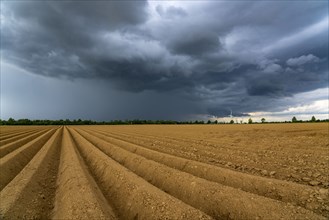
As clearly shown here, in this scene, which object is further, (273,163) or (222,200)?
(273,163)

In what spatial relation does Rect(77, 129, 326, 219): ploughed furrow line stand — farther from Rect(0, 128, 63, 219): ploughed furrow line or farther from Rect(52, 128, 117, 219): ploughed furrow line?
Rect(0, 128, 63, 219): ploughed furrow line

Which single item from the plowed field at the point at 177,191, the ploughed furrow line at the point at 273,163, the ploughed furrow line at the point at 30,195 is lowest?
the ploughed furrow line at the point at 30,195

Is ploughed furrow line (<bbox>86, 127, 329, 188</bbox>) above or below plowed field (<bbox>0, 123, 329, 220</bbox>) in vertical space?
above

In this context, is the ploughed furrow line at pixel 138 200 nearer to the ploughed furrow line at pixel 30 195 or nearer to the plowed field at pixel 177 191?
the plowed field at pixel 177 191

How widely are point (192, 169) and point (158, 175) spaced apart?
146cm

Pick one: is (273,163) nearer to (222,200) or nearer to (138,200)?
(222,200)

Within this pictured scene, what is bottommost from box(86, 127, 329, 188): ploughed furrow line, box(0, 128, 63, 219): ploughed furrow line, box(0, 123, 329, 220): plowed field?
box(0, 128, 63, 219): ploughed furrow line

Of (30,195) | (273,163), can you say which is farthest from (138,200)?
(273,163)

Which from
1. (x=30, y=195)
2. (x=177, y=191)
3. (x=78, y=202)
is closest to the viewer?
(x=78, y=202)

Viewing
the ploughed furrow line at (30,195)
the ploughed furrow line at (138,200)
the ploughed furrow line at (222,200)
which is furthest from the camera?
the ploughed furrow line at (30,195)

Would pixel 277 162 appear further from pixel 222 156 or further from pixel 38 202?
pixel 38 202

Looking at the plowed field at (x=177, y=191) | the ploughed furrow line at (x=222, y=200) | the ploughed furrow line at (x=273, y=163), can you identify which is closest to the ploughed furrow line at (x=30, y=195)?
the plowed field at (x=177, y=191)

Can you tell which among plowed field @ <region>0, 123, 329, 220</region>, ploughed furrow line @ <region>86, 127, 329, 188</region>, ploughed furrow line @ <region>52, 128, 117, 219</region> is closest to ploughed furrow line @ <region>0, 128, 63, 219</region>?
plowed field @ <region>0, 123, 329, 220</region>

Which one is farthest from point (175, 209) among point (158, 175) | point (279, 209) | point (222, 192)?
point (158, 175)
